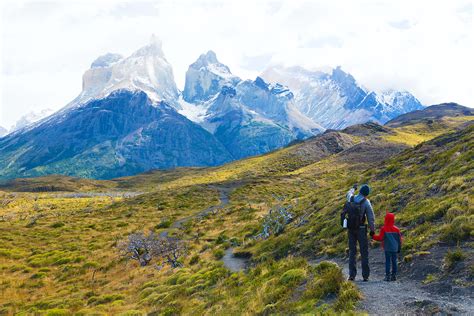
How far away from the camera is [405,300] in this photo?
11641mm

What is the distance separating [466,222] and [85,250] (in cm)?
4325

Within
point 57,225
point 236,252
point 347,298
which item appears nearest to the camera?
point 347,298

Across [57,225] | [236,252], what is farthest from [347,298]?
[57,225]

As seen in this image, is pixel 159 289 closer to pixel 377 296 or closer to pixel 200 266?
pixel 200 266

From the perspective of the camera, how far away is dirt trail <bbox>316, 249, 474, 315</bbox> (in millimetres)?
10562

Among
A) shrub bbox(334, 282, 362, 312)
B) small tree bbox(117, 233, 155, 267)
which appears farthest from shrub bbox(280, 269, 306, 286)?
small tree bbox(117, 233, 155, 267)

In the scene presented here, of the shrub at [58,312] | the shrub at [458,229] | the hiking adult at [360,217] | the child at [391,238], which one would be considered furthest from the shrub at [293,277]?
the shrub at [58,312]

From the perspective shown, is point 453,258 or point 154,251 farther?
point 154,251

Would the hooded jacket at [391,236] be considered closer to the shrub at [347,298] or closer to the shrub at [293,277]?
the shrub at [347,298]

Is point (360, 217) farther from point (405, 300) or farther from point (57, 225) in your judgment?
point (57, 225)

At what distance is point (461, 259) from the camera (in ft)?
45.1

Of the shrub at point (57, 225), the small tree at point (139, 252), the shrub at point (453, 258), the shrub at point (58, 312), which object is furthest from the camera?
the shrub at point (57, 225)

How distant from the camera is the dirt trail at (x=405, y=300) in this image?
10.6 meters

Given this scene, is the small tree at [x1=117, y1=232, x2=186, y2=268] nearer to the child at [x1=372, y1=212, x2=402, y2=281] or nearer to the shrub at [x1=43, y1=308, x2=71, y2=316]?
the shrub at [x1=43, y1=308, x2=71, y2=316]
